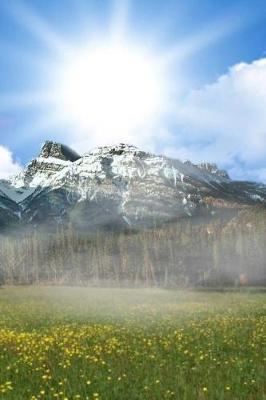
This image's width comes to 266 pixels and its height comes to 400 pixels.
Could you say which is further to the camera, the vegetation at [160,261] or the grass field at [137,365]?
the vegetation at [160,261]

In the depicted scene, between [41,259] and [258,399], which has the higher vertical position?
[41,259]

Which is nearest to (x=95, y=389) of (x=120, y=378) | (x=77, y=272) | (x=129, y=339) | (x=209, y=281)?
(x=120, y=378)

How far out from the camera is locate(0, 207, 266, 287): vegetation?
145375mm

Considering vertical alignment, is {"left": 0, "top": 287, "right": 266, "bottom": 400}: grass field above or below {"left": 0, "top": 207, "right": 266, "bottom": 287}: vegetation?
below

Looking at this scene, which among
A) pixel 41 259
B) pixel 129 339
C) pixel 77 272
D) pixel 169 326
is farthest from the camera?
pixel 41 259

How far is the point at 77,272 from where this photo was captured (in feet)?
576

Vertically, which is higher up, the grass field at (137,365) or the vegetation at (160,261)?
the vegetation at (160,261)

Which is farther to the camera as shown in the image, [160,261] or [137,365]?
[160,261]

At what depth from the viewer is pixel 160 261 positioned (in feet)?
547

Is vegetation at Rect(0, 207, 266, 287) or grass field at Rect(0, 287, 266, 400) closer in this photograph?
grass field at Rect(0, 287, 266, 400)

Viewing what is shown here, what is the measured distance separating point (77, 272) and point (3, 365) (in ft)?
521

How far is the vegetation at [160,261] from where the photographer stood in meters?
145

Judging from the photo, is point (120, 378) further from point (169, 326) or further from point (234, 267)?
point (234, 267)

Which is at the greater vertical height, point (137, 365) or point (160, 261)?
point (160, 261)
